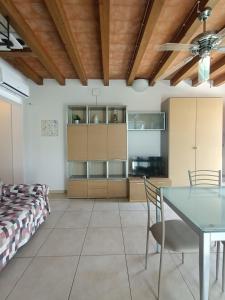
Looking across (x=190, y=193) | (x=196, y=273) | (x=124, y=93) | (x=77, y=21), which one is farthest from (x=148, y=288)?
(x=124, y=93)

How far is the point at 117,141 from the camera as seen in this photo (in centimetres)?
458

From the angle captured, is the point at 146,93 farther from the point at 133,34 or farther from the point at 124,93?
the point at 133,34

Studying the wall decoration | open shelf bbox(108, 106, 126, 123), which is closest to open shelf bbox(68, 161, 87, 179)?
the wall decoration

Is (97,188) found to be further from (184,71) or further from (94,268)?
(184,71)

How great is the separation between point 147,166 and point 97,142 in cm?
125

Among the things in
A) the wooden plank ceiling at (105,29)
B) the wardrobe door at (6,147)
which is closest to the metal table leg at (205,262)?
the wooden plank ceiling at (105,29)

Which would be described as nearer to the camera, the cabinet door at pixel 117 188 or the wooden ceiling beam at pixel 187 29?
the wooden ceiling beam at pixel 187 29

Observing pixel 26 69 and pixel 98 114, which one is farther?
pixel 98 114

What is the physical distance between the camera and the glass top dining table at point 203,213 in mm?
1313

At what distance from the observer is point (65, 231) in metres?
3.01

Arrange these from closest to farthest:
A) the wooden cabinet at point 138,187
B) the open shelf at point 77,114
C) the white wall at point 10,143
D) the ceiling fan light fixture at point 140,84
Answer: the wooden cabinet at point 138,187 < the white wall at point 10,143 < the ceiling fan light fixture at point 140,84 < the open shelf at point 77,114

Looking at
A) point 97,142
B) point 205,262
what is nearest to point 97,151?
point 97,142

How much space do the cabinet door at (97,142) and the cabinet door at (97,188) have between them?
523mm

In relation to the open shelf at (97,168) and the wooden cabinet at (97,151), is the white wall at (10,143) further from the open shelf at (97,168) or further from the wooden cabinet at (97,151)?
the open shelf at (97,168)
